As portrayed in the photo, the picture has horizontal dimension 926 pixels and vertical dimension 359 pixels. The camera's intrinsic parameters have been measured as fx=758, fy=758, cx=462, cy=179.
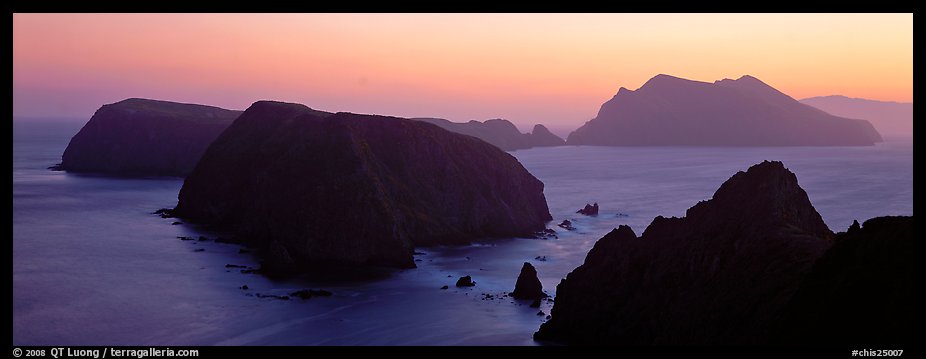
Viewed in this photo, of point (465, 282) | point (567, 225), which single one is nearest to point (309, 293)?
point (465, 282)

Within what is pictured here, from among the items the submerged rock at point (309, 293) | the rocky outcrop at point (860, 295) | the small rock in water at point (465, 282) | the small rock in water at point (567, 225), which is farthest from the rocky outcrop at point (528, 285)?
the small rock in water at point (567, 225)

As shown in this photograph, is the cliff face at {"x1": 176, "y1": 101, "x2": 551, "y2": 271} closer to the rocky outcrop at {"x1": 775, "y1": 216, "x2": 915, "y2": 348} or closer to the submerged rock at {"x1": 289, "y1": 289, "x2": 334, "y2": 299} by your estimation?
the submerged rock at {"x1": 289, "y1": 289, "x2": 334, "y2": 299}

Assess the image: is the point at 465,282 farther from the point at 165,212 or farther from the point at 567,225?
the point at 165,212

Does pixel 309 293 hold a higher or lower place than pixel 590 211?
lower

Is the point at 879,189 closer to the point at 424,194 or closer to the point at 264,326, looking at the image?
the point at 424,194
